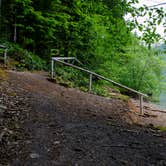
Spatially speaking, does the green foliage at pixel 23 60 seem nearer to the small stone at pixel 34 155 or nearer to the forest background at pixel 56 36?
the forest background at pixel 56 36

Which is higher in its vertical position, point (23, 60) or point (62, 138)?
point (23, 60)

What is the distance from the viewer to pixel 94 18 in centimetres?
1584

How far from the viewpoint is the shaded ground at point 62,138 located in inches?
175

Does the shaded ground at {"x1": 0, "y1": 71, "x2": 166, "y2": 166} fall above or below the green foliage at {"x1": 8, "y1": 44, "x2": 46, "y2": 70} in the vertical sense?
below

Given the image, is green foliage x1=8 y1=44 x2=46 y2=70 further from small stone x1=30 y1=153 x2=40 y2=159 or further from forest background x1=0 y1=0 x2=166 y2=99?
small stone x1=30 y1=153 x2=40 y2=159

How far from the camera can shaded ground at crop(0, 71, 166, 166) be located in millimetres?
4445

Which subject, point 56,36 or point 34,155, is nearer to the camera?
point 34,155

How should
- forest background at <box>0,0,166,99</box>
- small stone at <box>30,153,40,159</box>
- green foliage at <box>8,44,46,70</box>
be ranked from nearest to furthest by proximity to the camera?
small stone at <box>30,153,40,159</box> → green foliage at <box>8,44,46,70</box> → forest background at <box>0,0,166,99</box>

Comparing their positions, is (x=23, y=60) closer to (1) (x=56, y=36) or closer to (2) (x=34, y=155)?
(1) (x=56, y=36)

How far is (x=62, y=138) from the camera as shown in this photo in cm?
520

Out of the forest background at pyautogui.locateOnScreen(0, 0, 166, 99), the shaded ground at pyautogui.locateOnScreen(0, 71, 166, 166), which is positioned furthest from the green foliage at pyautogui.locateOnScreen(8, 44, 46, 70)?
the shaded ground at pyautogui.locateOnScreen(0, 71, 166, 166)

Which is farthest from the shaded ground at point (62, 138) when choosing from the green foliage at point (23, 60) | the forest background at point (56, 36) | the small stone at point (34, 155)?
the forest background at point (56, 36)

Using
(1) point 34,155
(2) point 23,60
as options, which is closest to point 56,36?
(2) point 23,60

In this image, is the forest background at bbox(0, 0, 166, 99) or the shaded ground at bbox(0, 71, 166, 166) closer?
the shaded ground at bbox(0, 71, 166, 166)
